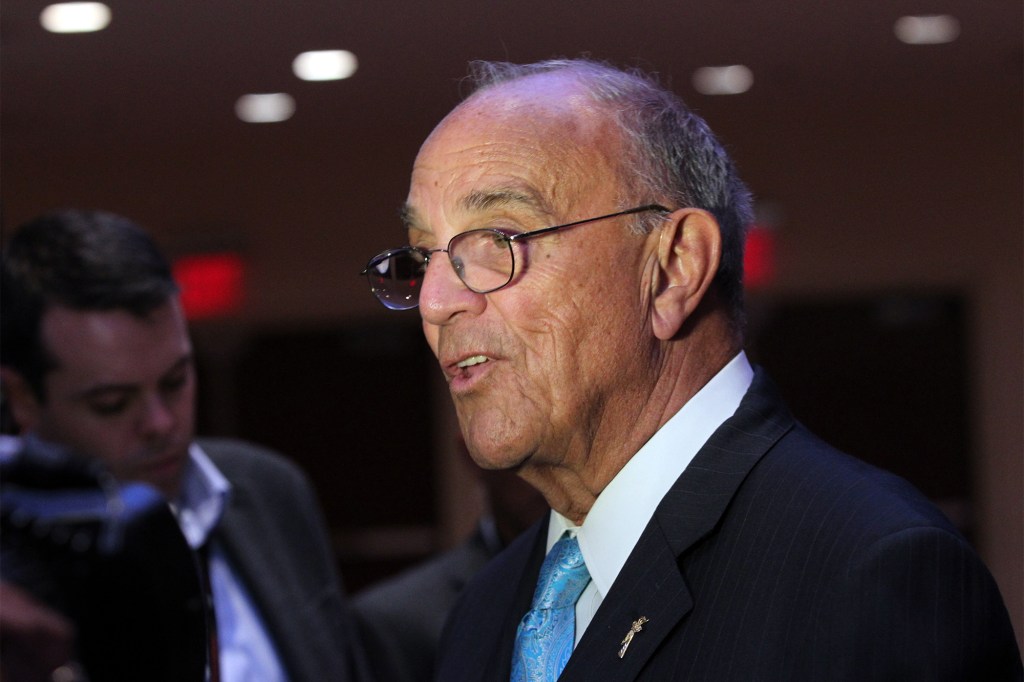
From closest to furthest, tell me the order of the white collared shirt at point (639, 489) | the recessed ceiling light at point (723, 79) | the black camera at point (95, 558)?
the black camera at point (95, 558)
the white collared shirt at point (639, 489)
the recessed ceiling light at point (723, 79)

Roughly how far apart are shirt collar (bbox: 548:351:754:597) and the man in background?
2.34 ft

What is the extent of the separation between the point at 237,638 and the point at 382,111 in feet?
14.3

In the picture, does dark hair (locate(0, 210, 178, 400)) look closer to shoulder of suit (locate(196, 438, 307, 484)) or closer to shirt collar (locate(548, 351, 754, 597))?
shoulder of suit (locate(196, 438, 307, 484))

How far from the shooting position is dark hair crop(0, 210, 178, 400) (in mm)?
1934

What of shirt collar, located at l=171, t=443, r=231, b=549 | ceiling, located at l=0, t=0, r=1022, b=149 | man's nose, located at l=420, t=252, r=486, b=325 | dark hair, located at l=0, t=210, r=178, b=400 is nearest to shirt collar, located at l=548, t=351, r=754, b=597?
man's nose, located at l=420, t=252, r=486, b=325

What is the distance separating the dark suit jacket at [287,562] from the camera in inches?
86.5

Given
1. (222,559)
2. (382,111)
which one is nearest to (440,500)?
(382,111)

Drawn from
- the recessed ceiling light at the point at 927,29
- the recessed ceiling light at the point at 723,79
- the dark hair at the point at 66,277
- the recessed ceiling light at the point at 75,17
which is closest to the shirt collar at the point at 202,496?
the dark hair at the point at 66,277

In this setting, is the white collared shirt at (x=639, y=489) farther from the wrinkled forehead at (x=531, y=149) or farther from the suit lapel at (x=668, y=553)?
the wrinkled forehead at (x=531, y=149)

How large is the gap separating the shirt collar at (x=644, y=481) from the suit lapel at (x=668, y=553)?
37mm

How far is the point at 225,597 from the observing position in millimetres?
2219

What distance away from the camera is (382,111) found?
621 cm

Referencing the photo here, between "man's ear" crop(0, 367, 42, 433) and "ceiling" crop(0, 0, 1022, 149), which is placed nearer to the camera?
"man's ear" crop(0, 367, 42, 433)

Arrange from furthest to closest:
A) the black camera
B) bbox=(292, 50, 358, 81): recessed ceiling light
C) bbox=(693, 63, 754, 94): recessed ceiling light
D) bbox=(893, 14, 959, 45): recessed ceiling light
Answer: bbox=(693, 63, 754, 94): recessed ceiling light → bbox=(292, 50, 358, 81): recessed ceiling light → bbox=(893, 14, 959, 45): recessed ceiling light → the black camera
